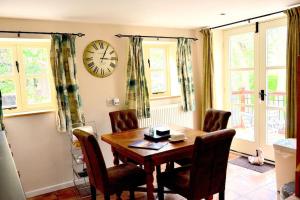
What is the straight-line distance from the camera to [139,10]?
306 centimetres

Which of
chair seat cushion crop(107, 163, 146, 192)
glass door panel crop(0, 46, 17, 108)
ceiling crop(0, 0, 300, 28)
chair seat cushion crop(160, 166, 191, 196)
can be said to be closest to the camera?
chair seat cushion crop(160, 166, 191, 196)

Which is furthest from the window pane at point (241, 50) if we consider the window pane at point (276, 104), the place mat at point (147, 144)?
the place mat at point (147, 144)

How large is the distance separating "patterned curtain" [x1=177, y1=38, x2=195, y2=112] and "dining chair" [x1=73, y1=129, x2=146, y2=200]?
2.00 metres

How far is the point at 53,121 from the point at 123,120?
0.93m

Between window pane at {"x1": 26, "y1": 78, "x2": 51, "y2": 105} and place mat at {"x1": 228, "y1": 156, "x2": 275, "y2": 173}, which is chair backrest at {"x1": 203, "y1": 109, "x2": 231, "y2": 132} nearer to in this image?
place mat at {"x1": 228, "y1": 156, "x2": 275, "y2": 173}

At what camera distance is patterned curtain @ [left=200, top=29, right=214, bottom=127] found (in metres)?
4.44

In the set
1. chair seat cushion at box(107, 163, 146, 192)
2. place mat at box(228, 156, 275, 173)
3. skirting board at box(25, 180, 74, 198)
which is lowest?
skirting board at box(25, 180, 74, 198)

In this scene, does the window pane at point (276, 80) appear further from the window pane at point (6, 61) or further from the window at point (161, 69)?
the window pane at point (6, 61)

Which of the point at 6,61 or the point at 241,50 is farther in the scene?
the point at 241,50

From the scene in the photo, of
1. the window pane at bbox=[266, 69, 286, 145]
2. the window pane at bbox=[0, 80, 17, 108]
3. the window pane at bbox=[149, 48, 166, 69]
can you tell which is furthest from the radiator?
the window pane at bbox=[0, 80, 17, 108]

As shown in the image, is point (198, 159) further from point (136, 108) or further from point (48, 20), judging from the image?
point (48, 20)

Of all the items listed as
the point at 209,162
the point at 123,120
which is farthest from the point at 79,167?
the point at 209,162

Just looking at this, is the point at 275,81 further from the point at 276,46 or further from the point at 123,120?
the point at 123,120

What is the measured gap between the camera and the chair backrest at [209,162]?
7.05ft
